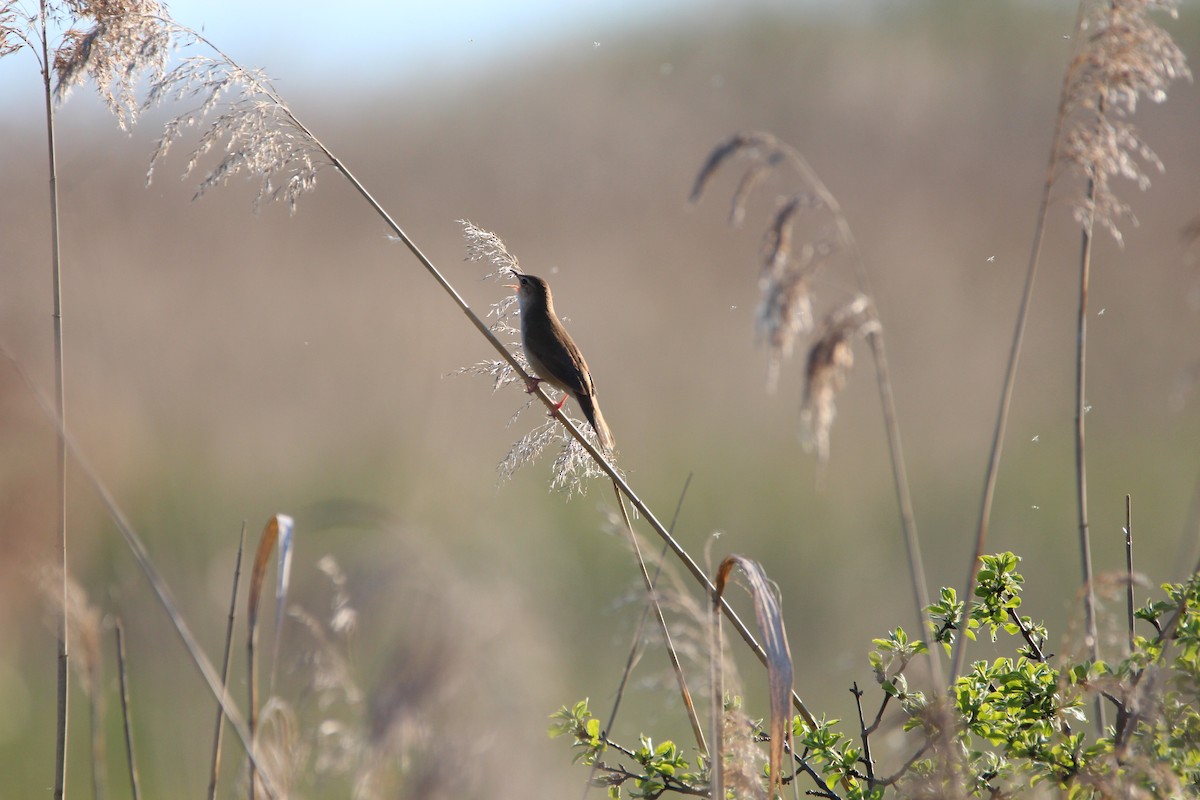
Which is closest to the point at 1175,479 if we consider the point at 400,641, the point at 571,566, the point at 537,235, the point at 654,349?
the point at 654,349

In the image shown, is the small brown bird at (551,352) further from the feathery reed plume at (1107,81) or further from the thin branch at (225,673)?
the feathery reed plume at (1107,81)

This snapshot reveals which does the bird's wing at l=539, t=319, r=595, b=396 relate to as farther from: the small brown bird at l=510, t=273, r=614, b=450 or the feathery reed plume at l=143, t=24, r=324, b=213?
the feathery reed plume at l=143, t=24, r=324, b=213

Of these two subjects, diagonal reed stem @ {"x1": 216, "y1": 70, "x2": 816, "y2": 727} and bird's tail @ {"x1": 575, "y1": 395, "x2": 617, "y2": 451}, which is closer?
diagonal reed stem @ {"x1": 216, "y1": 70, "x2": 816, "y2": 727}

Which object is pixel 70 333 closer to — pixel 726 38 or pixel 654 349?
pixel 654 349

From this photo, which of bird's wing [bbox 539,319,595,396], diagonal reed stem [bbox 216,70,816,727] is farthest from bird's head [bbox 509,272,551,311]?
diagonal reed stem [bbox 216,70,816,727]

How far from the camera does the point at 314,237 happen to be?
525 inches

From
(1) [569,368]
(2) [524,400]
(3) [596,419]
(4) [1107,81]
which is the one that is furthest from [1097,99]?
(2) [524,400]

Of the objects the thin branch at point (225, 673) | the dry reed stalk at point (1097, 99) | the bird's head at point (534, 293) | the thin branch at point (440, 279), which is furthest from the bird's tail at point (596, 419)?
the dry reed stalk at point (1097, 99)

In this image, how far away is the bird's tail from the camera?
3.42 metres

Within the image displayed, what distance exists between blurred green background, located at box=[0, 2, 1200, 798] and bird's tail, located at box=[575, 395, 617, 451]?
262 mm

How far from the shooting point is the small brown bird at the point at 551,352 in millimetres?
4281

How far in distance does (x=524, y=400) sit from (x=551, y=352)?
3103 millimetres

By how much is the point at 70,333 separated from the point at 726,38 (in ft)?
→ 63.7

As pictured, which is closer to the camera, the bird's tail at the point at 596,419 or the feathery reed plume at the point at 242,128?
the feathery reed plume at the point at 242,128
